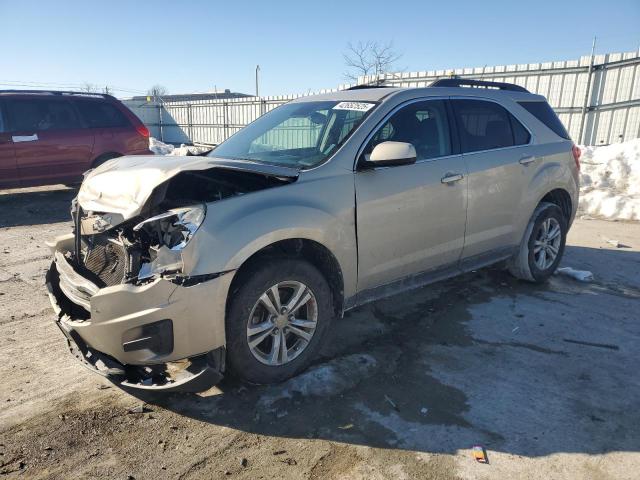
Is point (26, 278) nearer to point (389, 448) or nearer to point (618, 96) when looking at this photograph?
point (389, 448)

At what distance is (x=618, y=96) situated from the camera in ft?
37.8

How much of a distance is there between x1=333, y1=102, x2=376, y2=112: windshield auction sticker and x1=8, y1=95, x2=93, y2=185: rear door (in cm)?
704

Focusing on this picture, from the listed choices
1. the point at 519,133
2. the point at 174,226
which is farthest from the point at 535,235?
the point at 174,226

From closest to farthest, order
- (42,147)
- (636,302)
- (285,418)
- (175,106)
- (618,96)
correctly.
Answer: (285,418) < (636,302) < (42,147) < (618,96) < (175,106)

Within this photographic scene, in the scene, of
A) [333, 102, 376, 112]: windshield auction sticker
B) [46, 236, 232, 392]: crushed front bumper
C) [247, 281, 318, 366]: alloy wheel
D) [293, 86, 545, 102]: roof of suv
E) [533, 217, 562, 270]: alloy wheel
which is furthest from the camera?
[533, 217, 562, 270]: alloy wheel

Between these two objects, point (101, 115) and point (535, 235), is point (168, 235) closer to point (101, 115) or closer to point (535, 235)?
point (535, 235)

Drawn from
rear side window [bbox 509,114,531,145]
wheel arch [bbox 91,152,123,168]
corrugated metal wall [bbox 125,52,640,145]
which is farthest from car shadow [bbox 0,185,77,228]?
corrugated metal wall [bbox 125,52,640,145]

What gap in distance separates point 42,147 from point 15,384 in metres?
6.95

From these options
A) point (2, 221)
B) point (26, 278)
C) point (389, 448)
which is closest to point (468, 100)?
point (389, 448)

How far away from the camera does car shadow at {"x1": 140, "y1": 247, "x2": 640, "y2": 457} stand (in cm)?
281

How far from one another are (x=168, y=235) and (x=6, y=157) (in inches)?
303

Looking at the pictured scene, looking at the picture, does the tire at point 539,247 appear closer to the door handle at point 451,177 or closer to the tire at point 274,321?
the door handle at point 451,177

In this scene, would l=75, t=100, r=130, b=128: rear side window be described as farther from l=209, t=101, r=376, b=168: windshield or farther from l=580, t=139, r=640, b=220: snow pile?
l=580, t=139, r=640, b=220: snow pile

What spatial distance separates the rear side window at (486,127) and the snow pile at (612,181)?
18.2 ft
